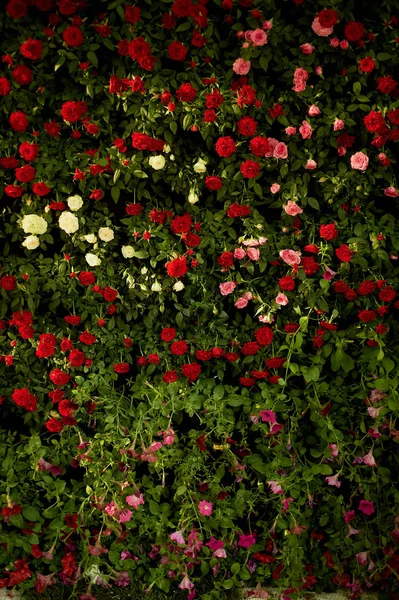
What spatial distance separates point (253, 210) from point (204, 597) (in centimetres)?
173

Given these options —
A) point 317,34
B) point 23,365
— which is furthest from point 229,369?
point 317,34

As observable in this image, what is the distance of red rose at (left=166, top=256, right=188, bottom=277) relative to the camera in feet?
8.75

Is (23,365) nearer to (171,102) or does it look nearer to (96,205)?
(96,205)

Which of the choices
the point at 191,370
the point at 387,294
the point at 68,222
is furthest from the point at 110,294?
the point at 387,294

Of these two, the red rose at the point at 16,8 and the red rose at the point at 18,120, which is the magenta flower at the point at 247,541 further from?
the red rose at the point at 16,8

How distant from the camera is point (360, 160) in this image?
2699mm

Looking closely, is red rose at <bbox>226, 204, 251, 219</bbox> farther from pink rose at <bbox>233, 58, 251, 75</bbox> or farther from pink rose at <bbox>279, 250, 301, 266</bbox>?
pink rose at <bbox>233, 58, 251, 75</bbox>

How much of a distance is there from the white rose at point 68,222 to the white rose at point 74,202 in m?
0.03

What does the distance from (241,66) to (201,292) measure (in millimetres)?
1010

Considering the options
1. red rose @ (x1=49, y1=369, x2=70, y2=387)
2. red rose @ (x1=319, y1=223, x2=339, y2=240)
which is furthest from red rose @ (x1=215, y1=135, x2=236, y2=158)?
red rose @ (x1=49, y1=369, x2=70, y2=387)

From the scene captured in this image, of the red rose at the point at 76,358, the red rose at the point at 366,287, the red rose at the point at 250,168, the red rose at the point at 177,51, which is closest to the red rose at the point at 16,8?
the red rose at the point at 177,51

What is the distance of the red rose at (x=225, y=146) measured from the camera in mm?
2617

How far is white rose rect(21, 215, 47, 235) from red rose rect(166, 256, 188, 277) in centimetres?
58

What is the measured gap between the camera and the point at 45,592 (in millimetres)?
2682
